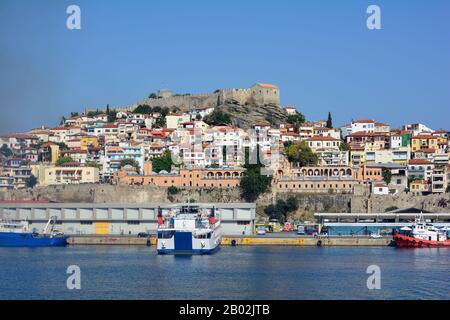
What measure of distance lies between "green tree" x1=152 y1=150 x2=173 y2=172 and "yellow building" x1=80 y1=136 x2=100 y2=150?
6.81 metres

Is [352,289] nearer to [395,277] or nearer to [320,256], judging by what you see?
[395,277]

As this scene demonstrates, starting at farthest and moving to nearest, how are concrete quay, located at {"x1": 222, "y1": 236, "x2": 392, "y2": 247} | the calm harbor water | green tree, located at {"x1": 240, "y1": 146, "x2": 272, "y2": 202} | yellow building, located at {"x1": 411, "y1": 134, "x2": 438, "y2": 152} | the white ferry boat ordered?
yellow building, located at {"x1": 411, "y1": 134, "x2": 438, "y2": 152} → green tree, located at {"x1": 240, "y1": 146, "x2": 272, "y2": 202} → concrete quay, located at {"x1": 222, "y1": 236, "x2": 392, "y2": 247} → the white ferry boat → the calm harbor water

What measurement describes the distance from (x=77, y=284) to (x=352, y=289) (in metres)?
5.90

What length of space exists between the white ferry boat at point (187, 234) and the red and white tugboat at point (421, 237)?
20.7 feet

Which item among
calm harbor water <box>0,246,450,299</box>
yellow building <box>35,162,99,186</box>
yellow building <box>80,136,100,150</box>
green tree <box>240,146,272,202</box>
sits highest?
yellow building <box>80,136,100,150</box>

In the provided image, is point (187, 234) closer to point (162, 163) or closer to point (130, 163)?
point (162, 163)

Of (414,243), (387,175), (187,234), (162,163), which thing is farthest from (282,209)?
(187,234)

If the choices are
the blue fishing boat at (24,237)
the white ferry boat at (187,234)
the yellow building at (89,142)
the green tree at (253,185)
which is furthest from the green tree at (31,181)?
the white ferry boat at (187,234)

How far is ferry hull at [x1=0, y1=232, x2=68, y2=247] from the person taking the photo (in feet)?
113

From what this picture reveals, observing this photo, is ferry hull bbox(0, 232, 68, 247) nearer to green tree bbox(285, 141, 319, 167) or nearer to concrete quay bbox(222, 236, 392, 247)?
concrete quay bbox(222, 236, 392, 247)

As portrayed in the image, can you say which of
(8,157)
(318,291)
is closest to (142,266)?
(318,291)

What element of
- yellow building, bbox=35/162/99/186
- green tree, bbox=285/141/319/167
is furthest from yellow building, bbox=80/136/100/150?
green tree, bbox=285/141/319/167

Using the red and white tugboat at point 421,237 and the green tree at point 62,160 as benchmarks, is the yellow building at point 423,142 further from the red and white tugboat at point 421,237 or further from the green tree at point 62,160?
the green tree at point 62,160

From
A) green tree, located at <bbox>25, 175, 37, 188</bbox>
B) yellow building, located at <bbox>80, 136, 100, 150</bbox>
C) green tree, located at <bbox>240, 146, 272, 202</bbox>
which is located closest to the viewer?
green tree, located at <bbox>240, 146, 272, 202</bbox>
